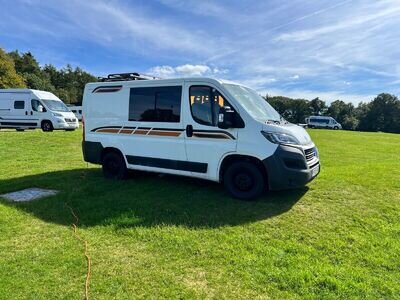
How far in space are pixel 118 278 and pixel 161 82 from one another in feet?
14.5

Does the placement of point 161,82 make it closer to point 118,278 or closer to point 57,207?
point 57,207

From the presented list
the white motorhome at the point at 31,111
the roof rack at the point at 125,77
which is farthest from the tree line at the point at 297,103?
the roof rack at the point at 125,77

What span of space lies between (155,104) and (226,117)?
1823 mm

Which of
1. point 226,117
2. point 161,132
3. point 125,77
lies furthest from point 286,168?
point 125,77

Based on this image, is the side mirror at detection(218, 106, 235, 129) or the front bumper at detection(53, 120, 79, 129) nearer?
the side mirror at detection(218, 106, 235, 129)

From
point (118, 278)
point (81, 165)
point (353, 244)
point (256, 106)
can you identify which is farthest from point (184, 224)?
point (81, 165)

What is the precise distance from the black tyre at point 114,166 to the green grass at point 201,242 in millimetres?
373

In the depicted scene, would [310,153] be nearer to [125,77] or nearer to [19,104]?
[125,77]

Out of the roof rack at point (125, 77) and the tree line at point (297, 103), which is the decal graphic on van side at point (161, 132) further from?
the tree line at point (297, 103)

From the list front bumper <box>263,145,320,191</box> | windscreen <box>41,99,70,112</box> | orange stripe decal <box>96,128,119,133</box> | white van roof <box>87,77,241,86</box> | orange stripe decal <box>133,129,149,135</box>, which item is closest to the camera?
front bumper <box>263,145,320,191</box>

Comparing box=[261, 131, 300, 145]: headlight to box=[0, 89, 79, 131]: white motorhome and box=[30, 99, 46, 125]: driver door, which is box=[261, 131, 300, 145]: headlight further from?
box=[30, 99, 46, 125]: driver door

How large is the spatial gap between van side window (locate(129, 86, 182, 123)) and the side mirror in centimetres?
100

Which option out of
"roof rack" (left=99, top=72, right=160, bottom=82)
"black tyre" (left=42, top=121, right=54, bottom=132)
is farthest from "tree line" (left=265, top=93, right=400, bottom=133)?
"roof rack" (left=99, top=72, right=160, bottom=82)

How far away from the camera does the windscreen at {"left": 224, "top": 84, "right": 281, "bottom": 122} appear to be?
6129mm
